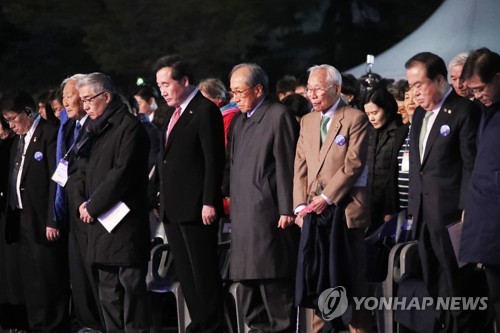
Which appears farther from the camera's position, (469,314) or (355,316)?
(355,316)

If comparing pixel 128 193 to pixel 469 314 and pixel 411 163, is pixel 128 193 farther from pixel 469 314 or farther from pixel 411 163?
pixel 469 314

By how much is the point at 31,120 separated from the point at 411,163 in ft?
10.7

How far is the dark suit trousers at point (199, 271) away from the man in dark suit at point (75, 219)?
0.68m

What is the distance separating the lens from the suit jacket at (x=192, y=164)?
798 centimetres

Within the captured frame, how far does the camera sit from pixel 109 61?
2466 centimetres

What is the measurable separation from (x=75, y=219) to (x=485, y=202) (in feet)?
10.4

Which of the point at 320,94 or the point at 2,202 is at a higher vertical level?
the point at 320,94

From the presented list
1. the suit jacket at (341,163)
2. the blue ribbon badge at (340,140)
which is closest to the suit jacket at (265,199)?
the suit jacket at (341,163)

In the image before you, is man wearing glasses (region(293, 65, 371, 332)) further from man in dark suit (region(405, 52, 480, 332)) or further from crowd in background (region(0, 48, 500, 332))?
man in dark suit (region(405, 52, 480, 332))

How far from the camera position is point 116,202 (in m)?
7.96

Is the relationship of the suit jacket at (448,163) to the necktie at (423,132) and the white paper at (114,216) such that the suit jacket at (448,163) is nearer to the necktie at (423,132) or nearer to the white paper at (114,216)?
Result: the necktie at (423,132)

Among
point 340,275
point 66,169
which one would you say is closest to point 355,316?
point 340,275

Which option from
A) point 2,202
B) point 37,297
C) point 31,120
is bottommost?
point 37,297

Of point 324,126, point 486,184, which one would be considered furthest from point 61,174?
point 486,184
